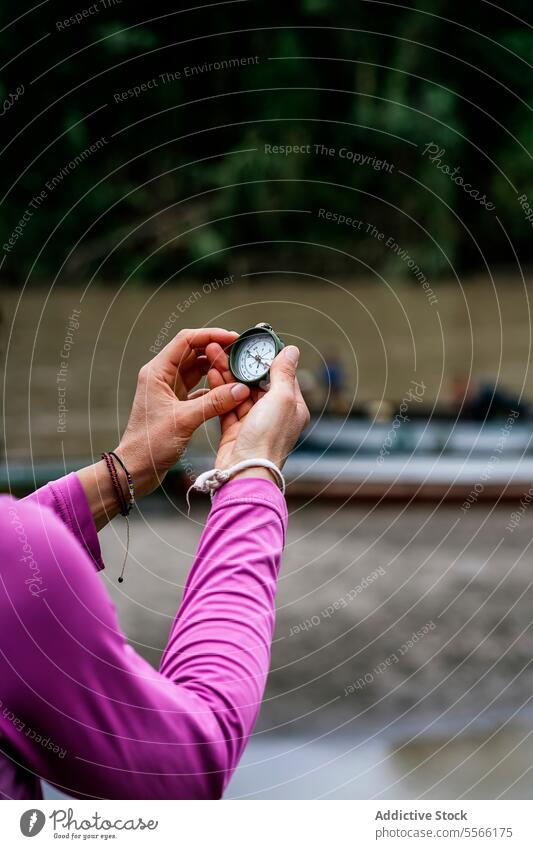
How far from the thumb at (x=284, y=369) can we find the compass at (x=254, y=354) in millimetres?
110

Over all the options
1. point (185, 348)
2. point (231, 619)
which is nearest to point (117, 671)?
point (231, 619)

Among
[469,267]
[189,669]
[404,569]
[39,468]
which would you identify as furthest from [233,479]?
[469,267]

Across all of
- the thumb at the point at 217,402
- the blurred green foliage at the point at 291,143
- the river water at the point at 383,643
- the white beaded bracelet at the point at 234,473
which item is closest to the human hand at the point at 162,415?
the thumb at the point at 217,402

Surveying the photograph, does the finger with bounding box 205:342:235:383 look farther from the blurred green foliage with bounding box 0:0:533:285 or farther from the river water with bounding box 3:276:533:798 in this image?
the blurred green foliage with bounding box 0:0:533:285

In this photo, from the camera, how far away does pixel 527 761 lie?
125 inches

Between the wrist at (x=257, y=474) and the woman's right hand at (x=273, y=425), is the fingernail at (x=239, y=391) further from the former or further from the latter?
the wrist at (x=257, y=474)

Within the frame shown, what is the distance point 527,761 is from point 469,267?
15.6 meters

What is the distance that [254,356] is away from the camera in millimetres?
1047

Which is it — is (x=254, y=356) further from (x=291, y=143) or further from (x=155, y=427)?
(x=291, y=143)

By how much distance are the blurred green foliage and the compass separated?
13945 mm

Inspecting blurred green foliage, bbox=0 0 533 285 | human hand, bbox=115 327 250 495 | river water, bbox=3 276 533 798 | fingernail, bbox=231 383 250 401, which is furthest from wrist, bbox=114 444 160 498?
blurred green foliage, bbox=0 0 533 285

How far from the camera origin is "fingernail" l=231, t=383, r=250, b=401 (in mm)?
965

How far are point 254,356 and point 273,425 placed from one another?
10.3 inches

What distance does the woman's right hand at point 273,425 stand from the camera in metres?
0.77
